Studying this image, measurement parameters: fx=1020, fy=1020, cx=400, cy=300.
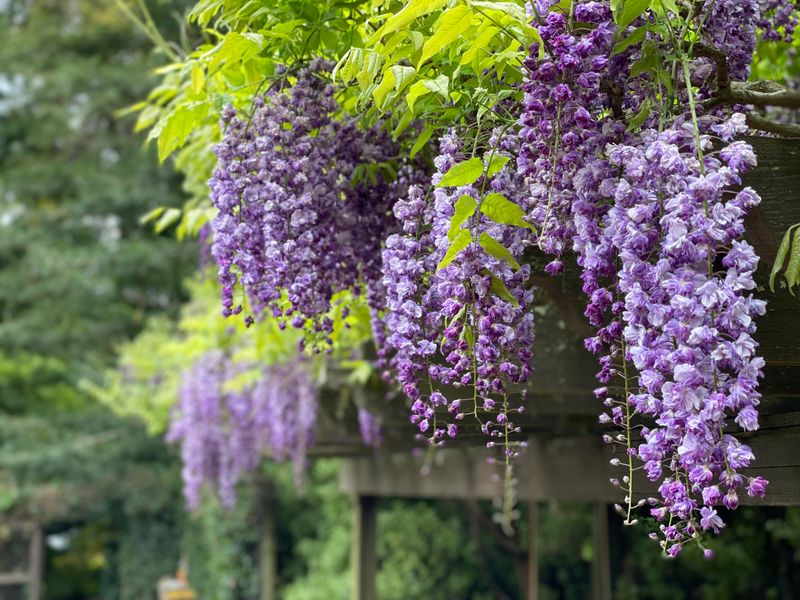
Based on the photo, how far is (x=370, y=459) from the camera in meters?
6.90

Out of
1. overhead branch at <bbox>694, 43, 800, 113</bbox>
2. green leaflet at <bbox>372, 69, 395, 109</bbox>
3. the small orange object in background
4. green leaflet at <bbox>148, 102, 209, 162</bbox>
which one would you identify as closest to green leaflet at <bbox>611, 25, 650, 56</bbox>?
overhead branch at <bbox>694, 43, 800, 113</bbox>

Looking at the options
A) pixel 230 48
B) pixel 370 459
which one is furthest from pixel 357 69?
pixel 370 459

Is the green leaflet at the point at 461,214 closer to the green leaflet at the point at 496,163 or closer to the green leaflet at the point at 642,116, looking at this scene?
the green leaflet at the point at 496,163

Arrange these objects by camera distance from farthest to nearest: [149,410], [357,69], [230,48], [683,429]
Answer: [149,410] → [230,48] → [357,69] → [683,429]

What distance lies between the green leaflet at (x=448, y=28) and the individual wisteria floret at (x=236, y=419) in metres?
3.82

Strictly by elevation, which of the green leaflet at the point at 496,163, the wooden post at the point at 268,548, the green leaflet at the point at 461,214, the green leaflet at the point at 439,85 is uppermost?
the green leaflet at the point at 439,85

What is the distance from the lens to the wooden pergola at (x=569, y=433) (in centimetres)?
138

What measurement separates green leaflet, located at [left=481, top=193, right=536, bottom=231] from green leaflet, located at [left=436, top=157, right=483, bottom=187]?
4 centimetres

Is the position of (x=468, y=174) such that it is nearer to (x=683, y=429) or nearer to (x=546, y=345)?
(x=683, y=429)

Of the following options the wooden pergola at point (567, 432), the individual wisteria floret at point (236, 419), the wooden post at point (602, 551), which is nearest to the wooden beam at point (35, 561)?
the individual wisteria floret at point (236, 419)

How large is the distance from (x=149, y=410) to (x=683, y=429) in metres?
8.18

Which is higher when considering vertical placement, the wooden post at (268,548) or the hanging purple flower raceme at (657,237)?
the hanging purple flower raceme at (657,237)

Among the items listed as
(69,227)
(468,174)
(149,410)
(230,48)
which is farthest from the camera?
(69,227)

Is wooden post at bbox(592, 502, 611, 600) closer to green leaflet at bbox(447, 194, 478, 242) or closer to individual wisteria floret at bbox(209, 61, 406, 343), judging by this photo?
individual wisteria floret at bbox(209, 61, 406, 343)
